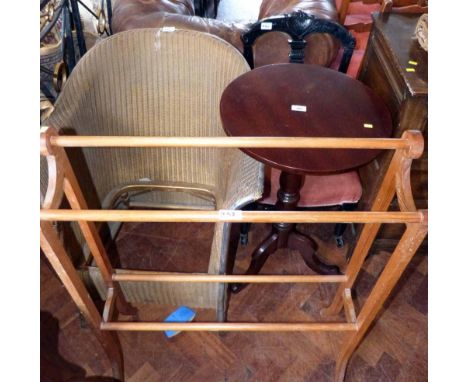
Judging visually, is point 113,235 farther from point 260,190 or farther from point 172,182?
point 260,190

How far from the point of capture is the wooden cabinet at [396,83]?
3.72 ft

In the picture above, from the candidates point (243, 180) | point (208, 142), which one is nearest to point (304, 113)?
point (243, 180)

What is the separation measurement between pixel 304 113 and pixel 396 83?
346mm

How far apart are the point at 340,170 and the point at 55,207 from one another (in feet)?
2.25

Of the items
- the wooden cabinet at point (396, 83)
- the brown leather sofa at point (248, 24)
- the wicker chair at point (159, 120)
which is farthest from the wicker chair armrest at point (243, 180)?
the brown leather sofa at point (248, 24)

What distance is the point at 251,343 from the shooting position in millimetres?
1336

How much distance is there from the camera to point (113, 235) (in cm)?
155

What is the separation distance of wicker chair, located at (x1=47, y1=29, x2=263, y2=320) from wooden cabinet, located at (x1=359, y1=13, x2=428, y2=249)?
1.66 ft

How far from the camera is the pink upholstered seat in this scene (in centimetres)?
136

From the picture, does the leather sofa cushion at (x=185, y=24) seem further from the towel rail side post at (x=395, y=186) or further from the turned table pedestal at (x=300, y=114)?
→ the towel rail side post at (x=395, y=186)

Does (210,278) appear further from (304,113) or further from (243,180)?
(304,113)

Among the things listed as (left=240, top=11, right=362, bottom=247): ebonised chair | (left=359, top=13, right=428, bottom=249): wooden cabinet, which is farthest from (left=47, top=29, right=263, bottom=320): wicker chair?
(left=359, top=13, right=428, bottom=249): wooden cabinet

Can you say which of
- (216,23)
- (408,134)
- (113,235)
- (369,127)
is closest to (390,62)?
(369,127)
